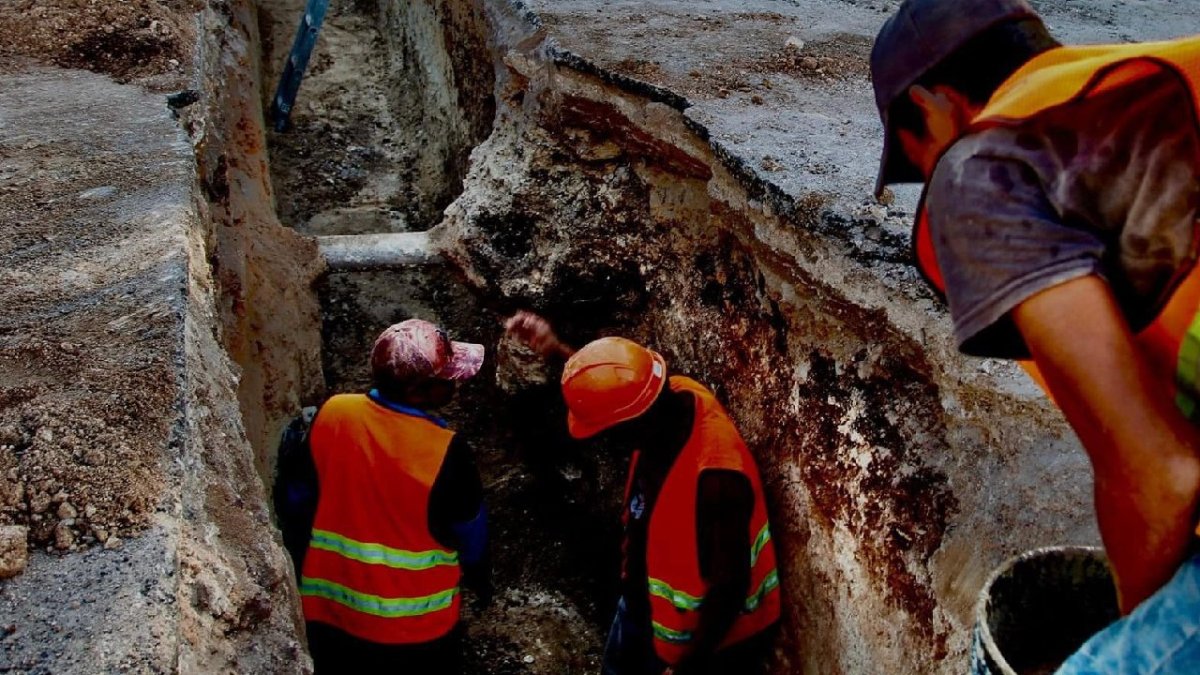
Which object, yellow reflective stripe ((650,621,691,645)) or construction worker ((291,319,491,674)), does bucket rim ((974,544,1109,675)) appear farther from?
construction worker ((291,319,491,674))

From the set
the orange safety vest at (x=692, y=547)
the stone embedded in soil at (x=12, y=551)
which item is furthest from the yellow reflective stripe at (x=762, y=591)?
the stone embedded in soil at (x=12, y=551)

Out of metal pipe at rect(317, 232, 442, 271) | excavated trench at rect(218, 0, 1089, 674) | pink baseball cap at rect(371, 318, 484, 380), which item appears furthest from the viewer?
metal pipe at rect(317, 232, 442, 271)

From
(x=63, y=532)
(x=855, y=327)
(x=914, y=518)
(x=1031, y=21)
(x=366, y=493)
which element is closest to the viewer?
(x=1031, y=21)

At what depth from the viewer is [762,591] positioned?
287 centimetres

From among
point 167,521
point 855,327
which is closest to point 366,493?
Result: point 167,521

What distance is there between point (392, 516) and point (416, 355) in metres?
0.48

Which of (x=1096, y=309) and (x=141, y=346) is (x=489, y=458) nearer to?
(x=141, y=346)

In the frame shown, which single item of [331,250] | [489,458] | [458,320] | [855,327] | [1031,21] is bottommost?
[489,458]

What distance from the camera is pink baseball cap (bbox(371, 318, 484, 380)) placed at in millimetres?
2920

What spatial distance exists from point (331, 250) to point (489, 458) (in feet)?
4.15

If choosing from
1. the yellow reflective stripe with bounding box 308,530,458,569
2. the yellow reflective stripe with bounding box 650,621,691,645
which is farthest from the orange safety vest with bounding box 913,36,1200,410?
the yellow reflective stripe with bounding box 308,530,458,569

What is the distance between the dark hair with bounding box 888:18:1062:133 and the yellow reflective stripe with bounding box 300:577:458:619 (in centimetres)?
223

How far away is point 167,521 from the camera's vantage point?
171 centimetres

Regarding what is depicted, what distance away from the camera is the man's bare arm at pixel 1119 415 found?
109 cm
